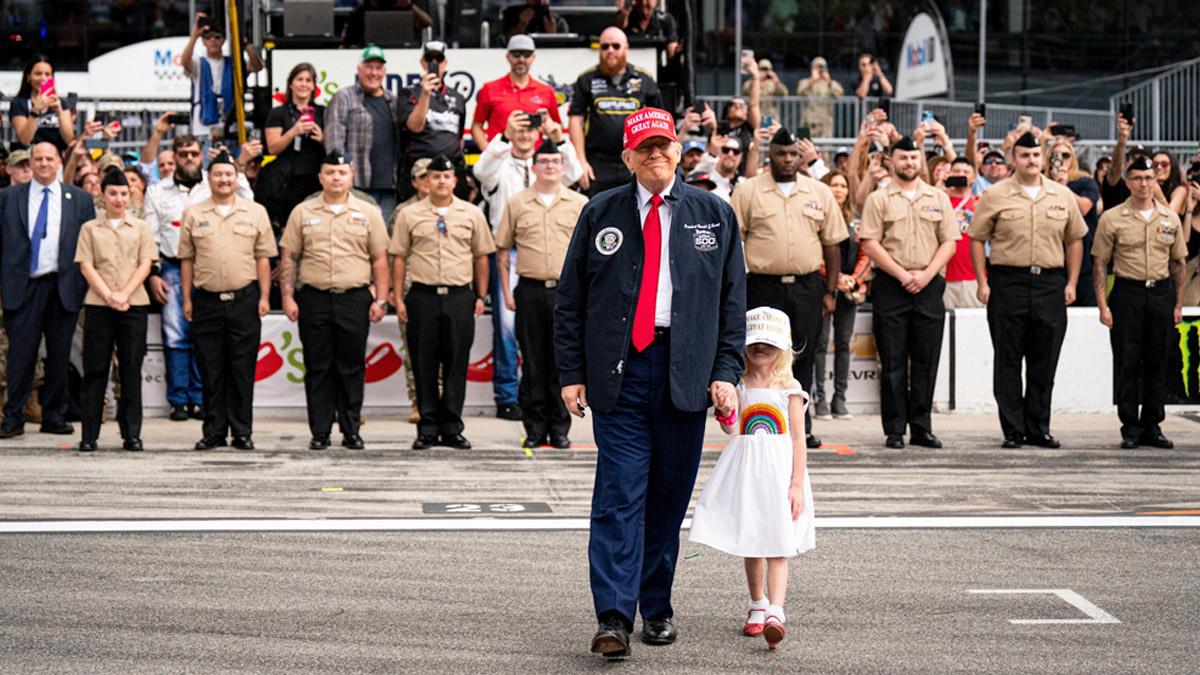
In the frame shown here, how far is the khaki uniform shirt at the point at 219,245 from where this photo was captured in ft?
42.9

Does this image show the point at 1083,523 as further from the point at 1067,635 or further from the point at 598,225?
the point at 598,225

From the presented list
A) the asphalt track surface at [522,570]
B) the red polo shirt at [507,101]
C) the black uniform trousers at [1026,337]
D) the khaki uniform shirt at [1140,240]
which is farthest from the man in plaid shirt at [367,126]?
the khaki uniform shirt at [1140,240]

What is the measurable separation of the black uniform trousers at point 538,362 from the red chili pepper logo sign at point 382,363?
7.35 ft

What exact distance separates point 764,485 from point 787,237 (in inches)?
224

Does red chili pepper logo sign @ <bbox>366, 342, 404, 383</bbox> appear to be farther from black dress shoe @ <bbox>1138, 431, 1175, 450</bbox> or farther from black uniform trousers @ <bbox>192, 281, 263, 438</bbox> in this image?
black dress shoe @ <bbox>1138, 431, 1175, 450</bbox>

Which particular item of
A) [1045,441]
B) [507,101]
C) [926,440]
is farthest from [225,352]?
[1045,441]

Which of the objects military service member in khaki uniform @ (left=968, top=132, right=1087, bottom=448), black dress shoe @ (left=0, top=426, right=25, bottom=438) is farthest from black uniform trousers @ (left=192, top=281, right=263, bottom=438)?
military service member in khaki uniform @ (left=968, top=132, right=1087, bottom=448)

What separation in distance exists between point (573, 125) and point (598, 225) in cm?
852

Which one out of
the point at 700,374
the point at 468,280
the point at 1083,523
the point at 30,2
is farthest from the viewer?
the point at 30,2

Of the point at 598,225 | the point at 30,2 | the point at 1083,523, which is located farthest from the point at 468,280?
the point at 30,2

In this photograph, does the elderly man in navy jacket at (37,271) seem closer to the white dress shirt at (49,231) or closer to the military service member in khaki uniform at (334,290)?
the white dress shirt at (49,231)

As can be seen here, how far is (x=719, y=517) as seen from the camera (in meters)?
7.29

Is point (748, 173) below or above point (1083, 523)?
above

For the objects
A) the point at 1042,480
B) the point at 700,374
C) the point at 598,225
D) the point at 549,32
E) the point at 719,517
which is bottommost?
the point at 1042,480
